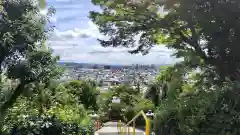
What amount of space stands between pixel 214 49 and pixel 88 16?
4080mm

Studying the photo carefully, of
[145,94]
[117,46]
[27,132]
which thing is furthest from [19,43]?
[145,94]

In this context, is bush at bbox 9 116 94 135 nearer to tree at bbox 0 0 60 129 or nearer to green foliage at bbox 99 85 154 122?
tree at bbox 0 0 60 129

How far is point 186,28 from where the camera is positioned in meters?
8.87

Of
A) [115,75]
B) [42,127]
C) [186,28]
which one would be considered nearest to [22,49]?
[42,127]

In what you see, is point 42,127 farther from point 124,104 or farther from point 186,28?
point 124,104

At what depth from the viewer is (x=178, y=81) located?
9.21 metres

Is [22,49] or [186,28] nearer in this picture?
[22,49]

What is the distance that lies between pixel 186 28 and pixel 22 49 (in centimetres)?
355

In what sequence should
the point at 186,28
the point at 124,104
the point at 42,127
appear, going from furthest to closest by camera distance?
the point at 124,104 < the point at 186,28 < the point at 42,127

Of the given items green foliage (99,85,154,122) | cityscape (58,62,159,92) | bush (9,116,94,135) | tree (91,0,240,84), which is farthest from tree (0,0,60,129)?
cityscape (58,62,159,92)

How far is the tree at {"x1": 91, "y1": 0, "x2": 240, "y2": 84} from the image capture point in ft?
25.0

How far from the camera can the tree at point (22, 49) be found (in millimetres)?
6863

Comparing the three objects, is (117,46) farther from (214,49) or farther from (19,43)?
(19,43)

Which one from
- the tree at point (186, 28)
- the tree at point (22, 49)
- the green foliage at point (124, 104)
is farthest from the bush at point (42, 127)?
the green foliage at point (124, 104)
